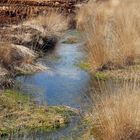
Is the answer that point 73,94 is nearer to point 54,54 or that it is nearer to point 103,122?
point 103,122

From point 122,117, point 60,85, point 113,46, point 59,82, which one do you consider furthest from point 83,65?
point 122,117

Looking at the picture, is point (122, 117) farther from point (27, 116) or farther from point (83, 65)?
point (83, 65)

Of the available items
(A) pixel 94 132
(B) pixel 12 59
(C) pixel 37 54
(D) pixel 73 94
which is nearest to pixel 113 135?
(A) pixel 94 132

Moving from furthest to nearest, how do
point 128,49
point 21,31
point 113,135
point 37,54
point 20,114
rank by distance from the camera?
1. point 21,31
2. point 37,54
3. point 128,49
4. point 20,114
5. point 113,135

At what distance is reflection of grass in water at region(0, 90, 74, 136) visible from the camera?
7.14 meters

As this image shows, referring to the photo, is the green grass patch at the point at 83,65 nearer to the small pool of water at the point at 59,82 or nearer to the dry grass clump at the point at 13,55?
the small pool of water at the point at 59,82

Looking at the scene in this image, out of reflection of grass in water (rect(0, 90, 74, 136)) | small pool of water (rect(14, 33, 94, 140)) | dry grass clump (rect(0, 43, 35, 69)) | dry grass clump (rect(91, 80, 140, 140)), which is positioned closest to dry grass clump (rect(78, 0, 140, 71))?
small pool of water (rect(14, 33, 94, 140))

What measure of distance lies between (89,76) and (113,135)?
4577 mm

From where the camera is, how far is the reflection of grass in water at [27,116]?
23.4 feet

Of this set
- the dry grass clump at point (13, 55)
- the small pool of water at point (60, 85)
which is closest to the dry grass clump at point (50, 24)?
the small pool of water at point (60, 85)

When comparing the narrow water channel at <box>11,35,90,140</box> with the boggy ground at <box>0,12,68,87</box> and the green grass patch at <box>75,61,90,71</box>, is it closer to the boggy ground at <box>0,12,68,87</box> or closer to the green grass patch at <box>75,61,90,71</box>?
the green grass patch at <box>75,61,90,71</box>

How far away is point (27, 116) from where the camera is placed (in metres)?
7.46

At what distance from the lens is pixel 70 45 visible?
1464cm

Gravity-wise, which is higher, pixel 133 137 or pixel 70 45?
pixel 133 137
